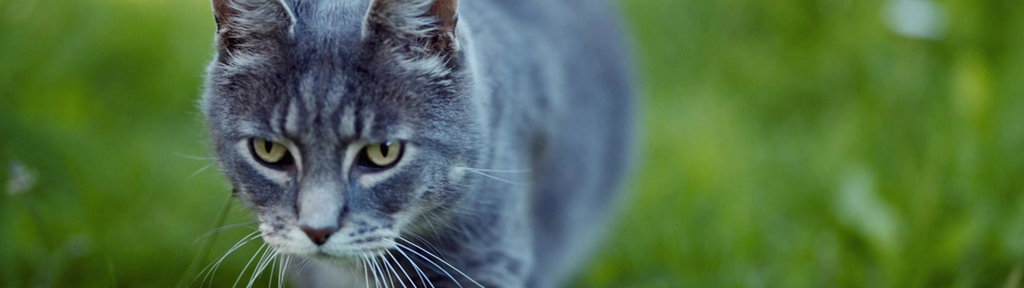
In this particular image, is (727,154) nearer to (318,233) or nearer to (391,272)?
(391,272)

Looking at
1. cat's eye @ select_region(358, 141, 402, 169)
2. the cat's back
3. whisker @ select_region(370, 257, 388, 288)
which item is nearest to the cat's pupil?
cat's eye @ select_region(358, 141, 402, 169)

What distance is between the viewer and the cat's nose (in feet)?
5.96

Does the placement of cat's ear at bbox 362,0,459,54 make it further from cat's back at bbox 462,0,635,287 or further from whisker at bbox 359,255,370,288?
whisker at bbox 359,255,370,288

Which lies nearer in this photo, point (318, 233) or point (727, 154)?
point (318, 233)

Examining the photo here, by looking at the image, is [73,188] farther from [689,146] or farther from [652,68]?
[652,68]

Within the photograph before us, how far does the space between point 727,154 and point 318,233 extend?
7.17 feet

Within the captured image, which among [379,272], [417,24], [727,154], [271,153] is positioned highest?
[727,154]

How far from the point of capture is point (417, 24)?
1944 millimetres

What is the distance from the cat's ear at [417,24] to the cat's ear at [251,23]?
0.15 metres

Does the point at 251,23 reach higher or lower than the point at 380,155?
higher

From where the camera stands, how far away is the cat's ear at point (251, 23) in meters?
1.87

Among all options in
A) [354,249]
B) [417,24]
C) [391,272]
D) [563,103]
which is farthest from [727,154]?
[354,249]

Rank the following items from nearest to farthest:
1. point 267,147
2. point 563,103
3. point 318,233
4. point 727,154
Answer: point 318,233 → point 267,147 → point 563,103 → point 727,154

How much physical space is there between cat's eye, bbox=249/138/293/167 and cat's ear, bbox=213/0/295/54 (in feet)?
0.54
